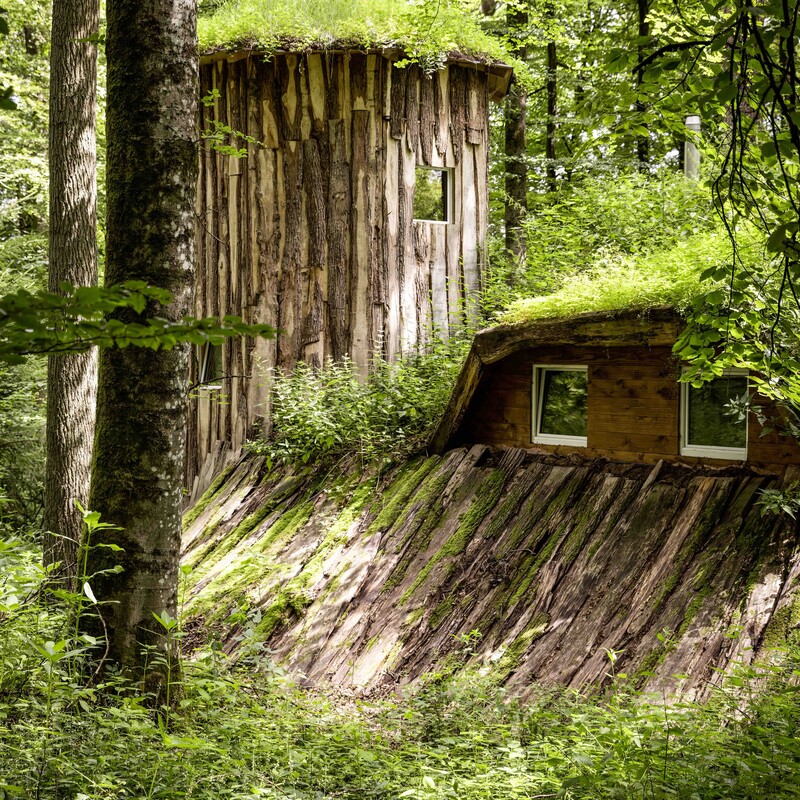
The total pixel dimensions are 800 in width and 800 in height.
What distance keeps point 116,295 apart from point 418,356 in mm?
8370

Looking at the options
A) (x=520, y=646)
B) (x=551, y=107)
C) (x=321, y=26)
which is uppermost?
(x=551, y=107)

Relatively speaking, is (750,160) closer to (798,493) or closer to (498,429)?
(798,493)

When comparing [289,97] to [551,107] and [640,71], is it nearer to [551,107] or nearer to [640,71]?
[640,71]

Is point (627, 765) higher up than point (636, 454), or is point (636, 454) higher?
point (636, 454)

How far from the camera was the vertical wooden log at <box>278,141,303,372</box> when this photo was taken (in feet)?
34.2

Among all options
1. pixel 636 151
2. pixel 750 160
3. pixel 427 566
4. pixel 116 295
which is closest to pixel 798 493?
pixel 750 160

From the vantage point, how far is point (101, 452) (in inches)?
182

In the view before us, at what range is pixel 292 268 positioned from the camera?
1046cm

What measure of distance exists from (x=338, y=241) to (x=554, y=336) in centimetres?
416

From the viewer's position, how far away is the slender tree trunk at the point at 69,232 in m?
7.72

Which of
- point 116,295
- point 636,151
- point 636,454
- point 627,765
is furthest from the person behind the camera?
point 636,151

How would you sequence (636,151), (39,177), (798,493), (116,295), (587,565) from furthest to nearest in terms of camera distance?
(636,151) → (39,177) → (587,565) → (798,493) → (116,295)

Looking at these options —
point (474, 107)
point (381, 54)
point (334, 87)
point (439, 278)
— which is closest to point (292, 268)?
point (439, 278)

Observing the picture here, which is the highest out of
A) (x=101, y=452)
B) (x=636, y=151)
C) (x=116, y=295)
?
(x=636, y=151)
